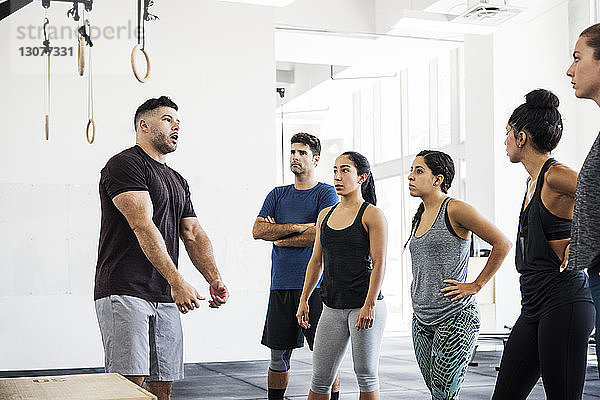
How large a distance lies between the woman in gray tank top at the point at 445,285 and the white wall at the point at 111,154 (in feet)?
12.2

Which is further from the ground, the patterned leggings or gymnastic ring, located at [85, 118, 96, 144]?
gymnastic ring, located at [85, 118, 96, 144]

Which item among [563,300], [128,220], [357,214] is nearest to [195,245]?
[128,220]

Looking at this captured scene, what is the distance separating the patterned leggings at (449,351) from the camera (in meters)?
2.94

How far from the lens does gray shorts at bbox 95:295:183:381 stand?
9.32ft

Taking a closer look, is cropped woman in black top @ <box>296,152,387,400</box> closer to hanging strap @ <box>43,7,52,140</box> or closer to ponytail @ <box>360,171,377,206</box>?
ponytail @ <box>360,171,377,206</box>

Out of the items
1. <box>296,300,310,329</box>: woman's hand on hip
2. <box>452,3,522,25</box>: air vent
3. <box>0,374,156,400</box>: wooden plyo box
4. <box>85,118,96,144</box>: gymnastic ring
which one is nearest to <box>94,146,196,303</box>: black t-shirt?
<box>296,300,310,329</box>: woman's hand on hip

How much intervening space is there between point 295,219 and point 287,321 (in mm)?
552

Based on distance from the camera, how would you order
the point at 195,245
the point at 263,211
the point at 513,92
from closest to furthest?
the point at 195,245, the point at 263,211, the point at 513,92

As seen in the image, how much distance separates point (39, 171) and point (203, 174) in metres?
1.33

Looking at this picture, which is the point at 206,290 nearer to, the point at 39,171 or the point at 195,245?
the point at 39,171

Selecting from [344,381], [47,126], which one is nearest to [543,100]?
[344,381]

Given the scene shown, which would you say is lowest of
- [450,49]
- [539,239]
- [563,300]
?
[563,300]

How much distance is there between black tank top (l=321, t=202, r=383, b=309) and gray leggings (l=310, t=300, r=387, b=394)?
61mm

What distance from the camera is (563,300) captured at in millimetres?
2453
